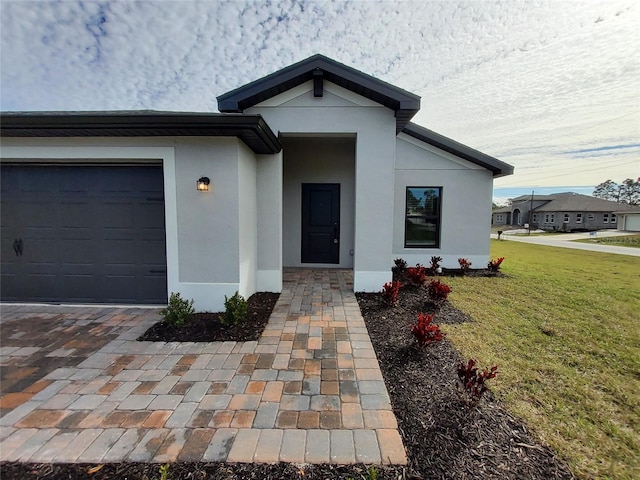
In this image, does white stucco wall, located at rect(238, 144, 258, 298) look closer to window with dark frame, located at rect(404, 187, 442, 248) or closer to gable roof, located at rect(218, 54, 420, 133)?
gable roof, located at rect(218, 54, 420, 133)

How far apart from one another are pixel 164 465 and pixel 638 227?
143 ft

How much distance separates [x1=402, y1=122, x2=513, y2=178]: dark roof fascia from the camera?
778 cm

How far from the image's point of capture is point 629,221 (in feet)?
95.9

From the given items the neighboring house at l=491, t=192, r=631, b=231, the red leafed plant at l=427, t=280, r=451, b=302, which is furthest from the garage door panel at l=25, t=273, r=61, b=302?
the neighboring house at l=491, t=192, r=631, b=231

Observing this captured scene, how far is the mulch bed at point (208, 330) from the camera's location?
12.2ft

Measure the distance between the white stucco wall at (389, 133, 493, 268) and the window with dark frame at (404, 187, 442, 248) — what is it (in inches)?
7.2

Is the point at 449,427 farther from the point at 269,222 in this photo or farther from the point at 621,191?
the point at 621,191

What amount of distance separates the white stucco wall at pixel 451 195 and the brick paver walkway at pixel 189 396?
5337 millimetres

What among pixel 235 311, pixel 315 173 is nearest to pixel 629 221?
pixel 315 173

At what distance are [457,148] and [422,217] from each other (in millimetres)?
2215

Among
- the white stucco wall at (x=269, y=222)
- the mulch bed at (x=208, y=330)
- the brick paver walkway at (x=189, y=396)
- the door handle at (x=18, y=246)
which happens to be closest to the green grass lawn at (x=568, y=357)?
the brick paver walkway at (x=189, y=396)

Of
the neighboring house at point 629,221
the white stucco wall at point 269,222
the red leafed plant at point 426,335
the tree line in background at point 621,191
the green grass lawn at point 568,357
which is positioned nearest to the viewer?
the green grass lawn at point 568,357

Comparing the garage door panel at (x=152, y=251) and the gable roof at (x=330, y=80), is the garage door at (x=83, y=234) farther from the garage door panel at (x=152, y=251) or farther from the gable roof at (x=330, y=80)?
the gable roof at (x=330, y=80)

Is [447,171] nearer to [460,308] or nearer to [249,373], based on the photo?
[460,308]
